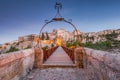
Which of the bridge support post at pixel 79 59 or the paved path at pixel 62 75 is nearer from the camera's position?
the paved path at pixel 62 75

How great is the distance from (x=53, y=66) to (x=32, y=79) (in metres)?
3.17

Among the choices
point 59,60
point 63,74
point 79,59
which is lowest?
point 59,60

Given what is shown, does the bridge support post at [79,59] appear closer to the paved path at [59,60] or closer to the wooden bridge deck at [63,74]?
the wooden bridge deck at [63,74]

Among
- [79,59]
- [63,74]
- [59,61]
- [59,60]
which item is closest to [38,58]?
[79,59]

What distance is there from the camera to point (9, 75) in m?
4.71

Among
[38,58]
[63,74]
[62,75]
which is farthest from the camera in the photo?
[38,58]

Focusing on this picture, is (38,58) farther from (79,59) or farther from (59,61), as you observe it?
(59,61)

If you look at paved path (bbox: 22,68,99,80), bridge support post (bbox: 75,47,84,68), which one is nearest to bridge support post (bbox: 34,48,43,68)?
paved path (bbox: 22,68,99,80)

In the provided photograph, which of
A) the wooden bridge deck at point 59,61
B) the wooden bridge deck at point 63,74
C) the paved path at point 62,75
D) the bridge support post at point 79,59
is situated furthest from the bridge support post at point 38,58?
the bridge support post at point 79,59

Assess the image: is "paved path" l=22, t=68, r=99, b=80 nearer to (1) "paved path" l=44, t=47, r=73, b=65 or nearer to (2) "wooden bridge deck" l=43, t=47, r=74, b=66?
(2) "wooden bridge deck" l=43, t=47, r=74, b=66

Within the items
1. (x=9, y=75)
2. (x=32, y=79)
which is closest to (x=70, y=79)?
(x=32, y=79)

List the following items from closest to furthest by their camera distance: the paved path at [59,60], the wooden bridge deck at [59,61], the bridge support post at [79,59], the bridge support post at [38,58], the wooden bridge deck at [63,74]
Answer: the wooden bridge deck at [63,74] → the bridge support post at [79,59] → the bridge support post at [38,58] → the wooden bridge deck at [59,61] → the paved path at [59,60]

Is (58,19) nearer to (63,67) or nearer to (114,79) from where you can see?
(63,67)

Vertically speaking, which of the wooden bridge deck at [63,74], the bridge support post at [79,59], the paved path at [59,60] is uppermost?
the bridge support post at [79,59]
